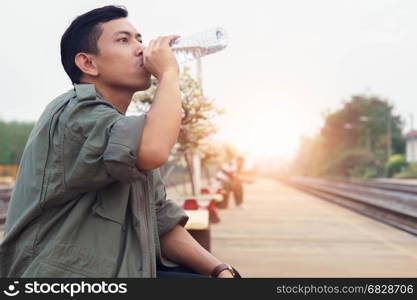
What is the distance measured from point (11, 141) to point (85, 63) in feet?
264

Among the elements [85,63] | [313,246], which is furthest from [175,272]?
[313,246]

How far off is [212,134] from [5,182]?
31.8 meters

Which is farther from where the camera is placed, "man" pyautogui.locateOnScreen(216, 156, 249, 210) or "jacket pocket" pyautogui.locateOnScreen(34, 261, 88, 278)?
"man" pyautogui.locateOnScreen(216, 156, 249, 210)

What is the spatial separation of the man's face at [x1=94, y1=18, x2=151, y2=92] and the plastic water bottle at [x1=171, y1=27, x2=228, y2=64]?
0.37ft

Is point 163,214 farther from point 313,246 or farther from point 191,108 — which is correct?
point 313,246

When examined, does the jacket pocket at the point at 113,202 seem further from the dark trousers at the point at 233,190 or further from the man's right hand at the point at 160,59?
the dark trousers at the point at 233,190

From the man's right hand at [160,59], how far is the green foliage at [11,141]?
7298 cm

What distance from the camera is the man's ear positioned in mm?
1658

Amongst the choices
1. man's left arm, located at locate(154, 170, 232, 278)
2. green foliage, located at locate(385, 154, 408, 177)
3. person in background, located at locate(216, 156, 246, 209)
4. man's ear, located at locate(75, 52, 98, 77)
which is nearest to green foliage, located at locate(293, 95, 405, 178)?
green foliage, located at locate(385, 154, 408, 177)

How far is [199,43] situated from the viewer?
1.66 metres

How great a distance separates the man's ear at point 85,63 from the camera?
1.66 meters

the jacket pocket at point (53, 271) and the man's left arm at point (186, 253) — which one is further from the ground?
the jacket pocket at point (53, 271)

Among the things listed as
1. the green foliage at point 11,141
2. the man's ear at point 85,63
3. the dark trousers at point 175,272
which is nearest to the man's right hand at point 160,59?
the man's ear at point 85,63

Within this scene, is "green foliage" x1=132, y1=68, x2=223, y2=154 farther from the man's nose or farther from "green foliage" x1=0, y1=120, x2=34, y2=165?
"green foliage" x1=0, y1=120, x2=34, y2=165
